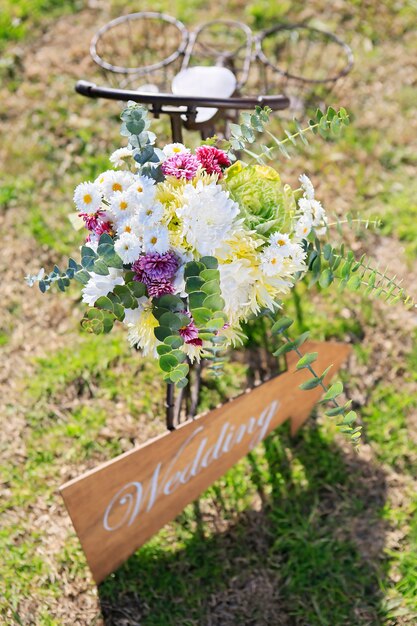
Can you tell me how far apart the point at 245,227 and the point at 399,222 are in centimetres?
189

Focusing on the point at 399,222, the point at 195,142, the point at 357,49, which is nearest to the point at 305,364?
the point at 399,222

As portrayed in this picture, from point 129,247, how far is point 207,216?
0.16 m

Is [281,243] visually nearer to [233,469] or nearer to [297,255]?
[297,255]

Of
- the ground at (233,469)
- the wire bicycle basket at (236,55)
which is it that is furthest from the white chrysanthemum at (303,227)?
the wire bicycle basket at (236,55)

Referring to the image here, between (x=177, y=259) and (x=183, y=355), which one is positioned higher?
(x=177, y=259)

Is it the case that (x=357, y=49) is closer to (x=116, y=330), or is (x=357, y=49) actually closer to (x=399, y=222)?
(x=399, y=222)

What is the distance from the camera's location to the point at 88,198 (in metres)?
1.29

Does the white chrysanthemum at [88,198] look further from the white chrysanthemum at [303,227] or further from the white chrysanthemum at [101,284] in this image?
the white chrysanthemum at [303,227]

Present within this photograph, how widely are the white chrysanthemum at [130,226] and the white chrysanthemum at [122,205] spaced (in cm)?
1

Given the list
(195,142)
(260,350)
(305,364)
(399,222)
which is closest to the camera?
(305,364)

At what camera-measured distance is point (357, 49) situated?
148 inches

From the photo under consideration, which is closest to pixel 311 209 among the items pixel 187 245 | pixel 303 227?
pixel 303 227

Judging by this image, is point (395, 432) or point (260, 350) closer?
point (395, 432)

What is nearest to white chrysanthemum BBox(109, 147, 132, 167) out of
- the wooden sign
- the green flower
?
the green flower
